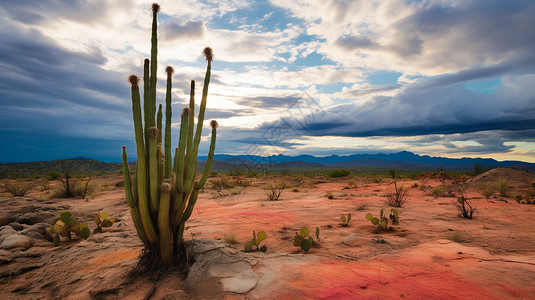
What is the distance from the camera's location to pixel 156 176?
3.28 meters

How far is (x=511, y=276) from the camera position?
3.02m

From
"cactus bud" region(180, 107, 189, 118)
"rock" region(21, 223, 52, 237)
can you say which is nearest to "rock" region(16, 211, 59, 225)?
"rock" region(21, 223, 52, 237)

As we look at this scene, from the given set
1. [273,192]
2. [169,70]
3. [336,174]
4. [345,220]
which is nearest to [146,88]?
[169,70]

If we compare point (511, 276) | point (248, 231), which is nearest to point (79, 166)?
point (248, 231)

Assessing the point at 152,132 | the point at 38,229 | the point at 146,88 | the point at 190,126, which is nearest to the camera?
the point at 152,132

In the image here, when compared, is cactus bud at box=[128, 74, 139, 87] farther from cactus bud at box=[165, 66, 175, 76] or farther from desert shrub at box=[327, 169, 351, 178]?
desert shrub at box=[327, 169, 351, 178]

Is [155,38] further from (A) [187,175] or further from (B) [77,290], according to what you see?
(B) [77,290]

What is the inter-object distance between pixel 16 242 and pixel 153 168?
332 centimetres

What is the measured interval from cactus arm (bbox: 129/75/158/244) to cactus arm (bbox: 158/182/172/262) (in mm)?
124

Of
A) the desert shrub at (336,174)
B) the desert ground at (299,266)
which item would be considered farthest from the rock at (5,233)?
the desert shrub at (336,174)

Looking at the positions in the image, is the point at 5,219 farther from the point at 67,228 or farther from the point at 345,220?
the point at 345,220

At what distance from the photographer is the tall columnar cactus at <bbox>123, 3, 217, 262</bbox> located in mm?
3248

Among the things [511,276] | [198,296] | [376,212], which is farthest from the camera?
[376,212]

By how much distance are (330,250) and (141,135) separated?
11.2ft
